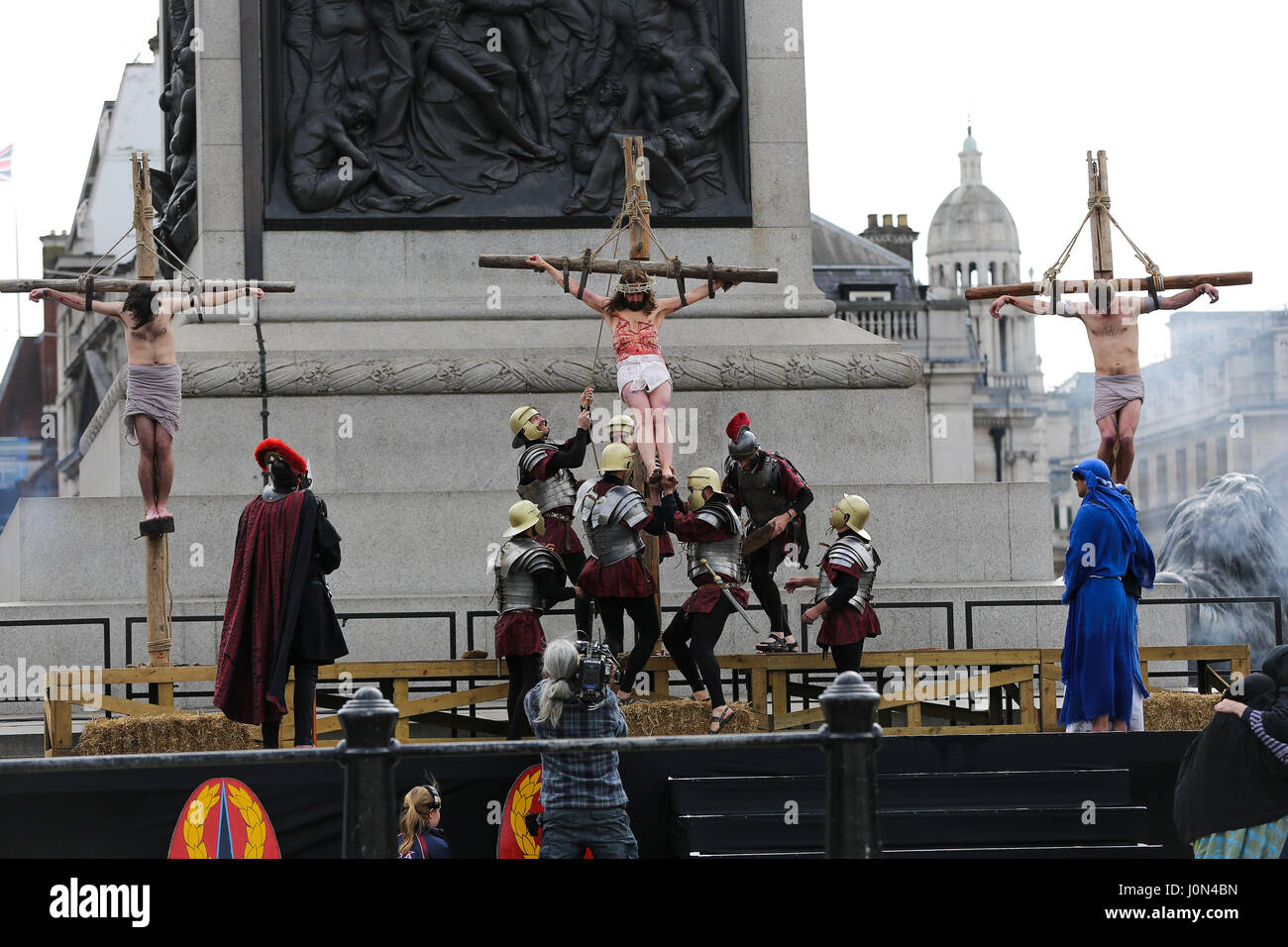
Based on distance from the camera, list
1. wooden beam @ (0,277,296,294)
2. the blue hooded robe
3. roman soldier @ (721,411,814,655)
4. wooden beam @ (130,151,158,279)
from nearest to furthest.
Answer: the blue hooded robe
roman soldier @ (721,411,814,655)
wooden beam @ (0,277,296,294)
wooden beam @ (130,151,158,279)

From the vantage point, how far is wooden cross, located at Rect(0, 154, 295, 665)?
635 inches

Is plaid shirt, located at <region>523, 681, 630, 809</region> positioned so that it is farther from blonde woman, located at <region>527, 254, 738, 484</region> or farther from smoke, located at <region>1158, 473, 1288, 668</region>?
smoke, located at <region>1158, 473, 1288, 668</region>

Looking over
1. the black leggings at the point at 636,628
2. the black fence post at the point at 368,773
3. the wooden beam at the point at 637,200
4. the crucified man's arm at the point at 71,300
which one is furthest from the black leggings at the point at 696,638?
the black fence post at the point at 368,773

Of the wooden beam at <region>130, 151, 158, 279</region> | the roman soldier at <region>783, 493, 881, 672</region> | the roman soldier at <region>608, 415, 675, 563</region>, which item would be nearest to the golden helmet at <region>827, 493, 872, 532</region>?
the roman soldier at <region>783, 493, 881, 672</region>

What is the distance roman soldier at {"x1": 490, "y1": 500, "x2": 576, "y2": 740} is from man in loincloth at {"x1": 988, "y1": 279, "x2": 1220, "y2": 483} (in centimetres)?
434

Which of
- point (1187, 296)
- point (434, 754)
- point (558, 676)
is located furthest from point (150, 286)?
point (434, 754)

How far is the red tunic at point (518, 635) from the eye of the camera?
A: 583 inches

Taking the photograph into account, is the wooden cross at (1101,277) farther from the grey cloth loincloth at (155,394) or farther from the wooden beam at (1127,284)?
the grey cloth loincloth at (155,394)

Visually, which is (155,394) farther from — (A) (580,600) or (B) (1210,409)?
(B) (1210,409)

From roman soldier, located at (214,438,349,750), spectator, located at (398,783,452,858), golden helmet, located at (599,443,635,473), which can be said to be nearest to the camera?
spectator, located at (398,783,452,858)

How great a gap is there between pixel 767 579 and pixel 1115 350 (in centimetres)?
378

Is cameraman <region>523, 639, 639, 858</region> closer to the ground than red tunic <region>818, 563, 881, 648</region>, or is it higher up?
closer to the ground

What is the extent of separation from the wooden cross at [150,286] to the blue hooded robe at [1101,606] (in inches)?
253

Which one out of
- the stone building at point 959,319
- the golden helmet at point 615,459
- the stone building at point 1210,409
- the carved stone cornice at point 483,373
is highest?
the stone building at point 959,319
